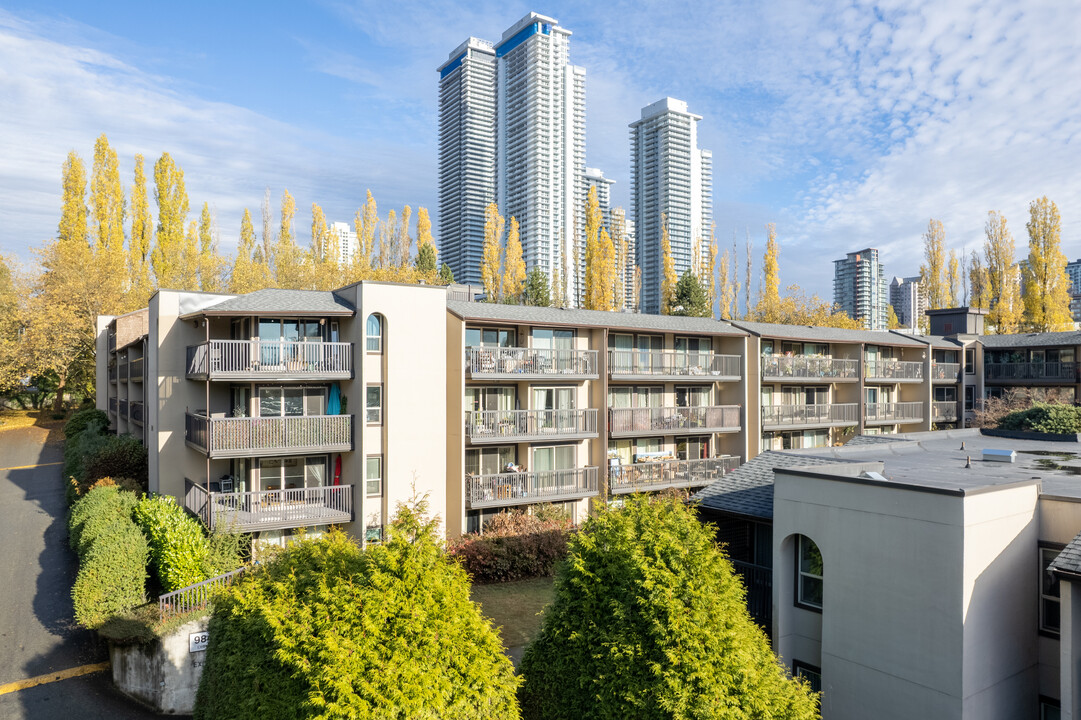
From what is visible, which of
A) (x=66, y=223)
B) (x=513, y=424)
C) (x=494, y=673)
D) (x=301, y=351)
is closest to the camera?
(x=494, y=673)

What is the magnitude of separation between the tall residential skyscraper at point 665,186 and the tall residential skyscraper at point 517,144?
37.5 ft

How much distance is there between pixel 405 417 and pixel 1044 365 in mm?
42940

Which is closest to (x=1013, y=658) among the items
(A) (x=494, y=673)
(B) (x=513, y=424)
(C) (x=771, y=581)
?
(C) (x=771, y=581)

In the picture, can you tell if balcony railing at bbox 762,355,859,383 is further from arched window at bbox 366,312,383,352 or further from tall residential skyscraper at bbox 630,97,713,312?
tall residential skyscraper at bbox 630,97,713,312

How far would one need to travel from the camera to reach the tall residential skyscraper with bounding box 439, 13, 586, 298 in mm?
92750

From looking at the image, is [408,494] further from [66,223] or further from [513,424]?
[66,223]

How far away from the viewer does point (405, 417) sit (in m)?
23.1

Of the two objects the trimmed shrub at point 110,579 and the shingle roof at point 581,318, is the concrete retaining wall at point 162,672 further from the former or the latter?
the shingle roof at point 581,318

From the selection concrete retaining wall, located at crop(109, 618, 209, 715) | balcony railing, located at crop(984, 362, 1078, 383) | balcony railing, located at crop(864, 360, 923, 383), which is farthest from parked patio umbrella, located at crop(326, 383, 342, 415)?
balcony railing, located at crop(984, 362, 1078, 383)

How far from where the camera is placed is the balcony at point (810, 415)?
109ft

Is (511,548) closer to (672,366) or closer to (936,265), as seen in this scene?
(672,366)

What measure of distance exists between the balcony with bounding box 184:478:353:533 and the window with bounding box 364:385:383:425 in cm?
253

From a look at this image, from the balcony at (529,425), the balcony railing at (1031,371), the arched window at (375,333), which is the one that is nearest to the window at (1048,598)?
the balcony at (529,425)

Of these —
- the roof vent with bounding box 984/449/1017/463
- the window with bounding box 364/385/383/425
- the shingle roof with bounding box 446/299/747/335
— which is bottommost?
the roof vent with bounding box 984/449/1017/463
